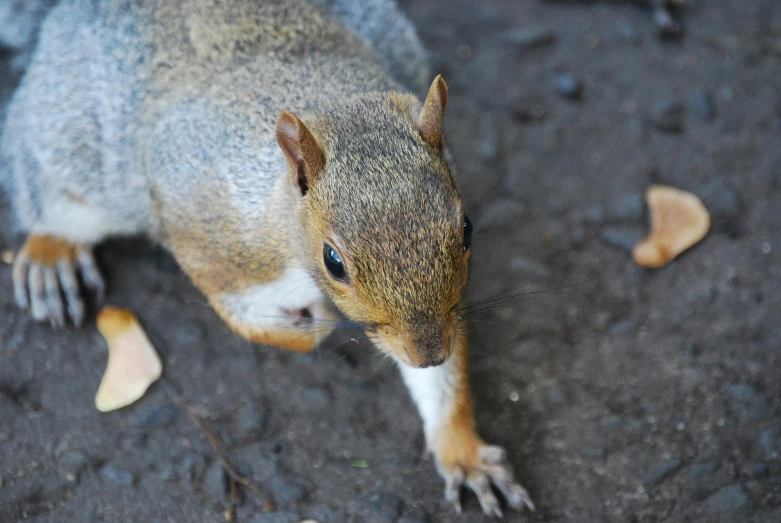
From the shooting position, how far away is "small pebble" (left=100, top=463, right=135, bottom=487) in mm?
2062

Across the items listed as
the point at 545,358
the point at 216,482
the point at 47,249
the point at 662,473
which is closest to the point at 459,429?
the point at 545,358

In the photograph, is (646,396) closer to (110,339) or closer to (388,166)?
(388,166)

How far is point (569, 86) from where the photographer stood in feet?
9.32

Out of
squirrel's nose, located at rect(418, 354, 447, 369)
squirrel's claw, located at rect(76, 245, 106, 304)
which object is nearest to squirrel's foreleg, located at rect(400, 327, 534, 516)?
squirrel's nose, located at rect(418, 354, 447, 369)

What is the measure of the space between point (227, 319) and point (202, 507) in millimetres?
452

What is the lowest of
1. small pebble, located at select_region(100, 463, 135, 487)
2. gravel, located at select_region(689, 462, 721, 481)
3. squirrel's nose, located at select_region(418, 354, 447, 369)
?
gravel, located at select_region(689, 462, 721, 481)

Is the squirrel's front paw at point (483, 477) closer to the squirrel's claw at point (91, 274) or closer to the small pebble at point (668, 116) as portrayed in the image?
the squirrel's claw at point (91, 274)

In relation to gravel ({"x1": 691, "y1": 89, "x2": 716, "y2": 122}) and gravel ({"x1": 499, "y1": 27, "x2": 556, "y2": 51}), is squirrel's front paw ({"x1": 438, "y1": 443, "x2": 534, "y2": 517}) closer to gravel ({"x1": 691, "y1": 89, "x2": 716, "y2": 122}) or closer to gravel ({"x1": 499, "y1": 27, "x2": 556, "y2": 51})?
gravel ({"x1": 691, "y1": 89, "x2": 716, "y2": 122})

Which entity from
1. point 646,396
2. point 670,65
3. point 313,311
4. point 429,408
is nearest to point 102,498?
point 313,311

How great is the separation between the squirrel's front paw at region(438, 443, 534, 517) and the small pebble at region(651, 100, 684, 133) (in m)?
1.28

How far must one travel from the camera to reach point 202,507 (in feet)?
6.65

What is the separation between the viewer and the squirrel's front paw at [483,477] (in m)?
1.99

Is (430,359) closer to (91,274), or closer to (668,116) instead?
(91,274)

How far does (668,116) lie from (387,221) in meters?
1.56
